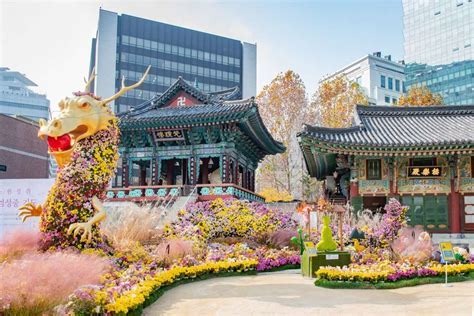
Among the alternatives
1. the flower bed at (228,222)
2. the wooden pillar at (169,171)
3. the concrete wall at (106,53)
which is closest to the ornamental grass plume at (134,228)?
the flower bed at (228,222)

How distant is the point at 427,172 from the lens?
2108 cm

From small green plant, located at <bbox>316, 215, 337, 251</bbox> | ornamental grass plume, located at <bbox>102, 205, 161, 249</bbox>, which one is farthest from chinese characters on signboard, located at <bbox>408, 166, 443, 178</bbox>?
ornamental grass plume, located at <bbox>102, 205, 161, 249</bbox>

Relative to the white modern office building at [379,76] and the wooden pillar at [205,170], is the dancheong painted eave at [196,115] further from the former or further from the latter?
the white modern office building at [379,76]

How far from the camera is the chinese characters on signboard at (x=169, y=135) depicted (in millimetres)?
25469

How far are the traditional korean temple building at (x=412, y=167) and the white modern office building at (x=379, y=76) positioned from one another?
55117mm

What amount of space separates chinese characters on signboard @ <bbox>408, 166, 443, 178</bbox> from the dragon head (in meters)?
15.9

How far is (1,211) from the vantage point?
12391mm

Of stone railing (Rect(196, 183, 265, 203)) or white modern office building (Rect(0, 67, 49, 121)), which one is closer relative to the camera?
stone railing (Rect(196, 183, 265, 203))

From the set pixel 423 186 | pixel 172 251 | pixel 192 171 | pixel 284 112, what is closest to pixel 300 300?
pixel 172 251

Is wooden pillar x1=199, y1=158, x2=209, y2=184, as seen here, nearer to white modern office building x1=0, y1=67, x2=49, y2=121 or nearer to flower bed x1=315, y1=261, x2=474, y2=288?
flower bed x1=315, y1=261, x2=474, y2=288

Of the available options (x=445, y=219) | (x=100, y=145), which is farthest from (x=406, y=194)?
(x=100, y=145)

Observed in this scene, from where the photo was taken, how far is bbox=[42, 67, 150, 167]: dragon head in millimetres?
9242

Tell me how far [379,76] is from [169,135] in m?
60.6

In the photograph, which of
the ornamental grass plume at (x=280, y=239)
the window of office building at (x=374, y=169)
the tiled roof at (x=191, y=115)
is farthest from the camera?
the tiled roof at (x=191, y=115)
